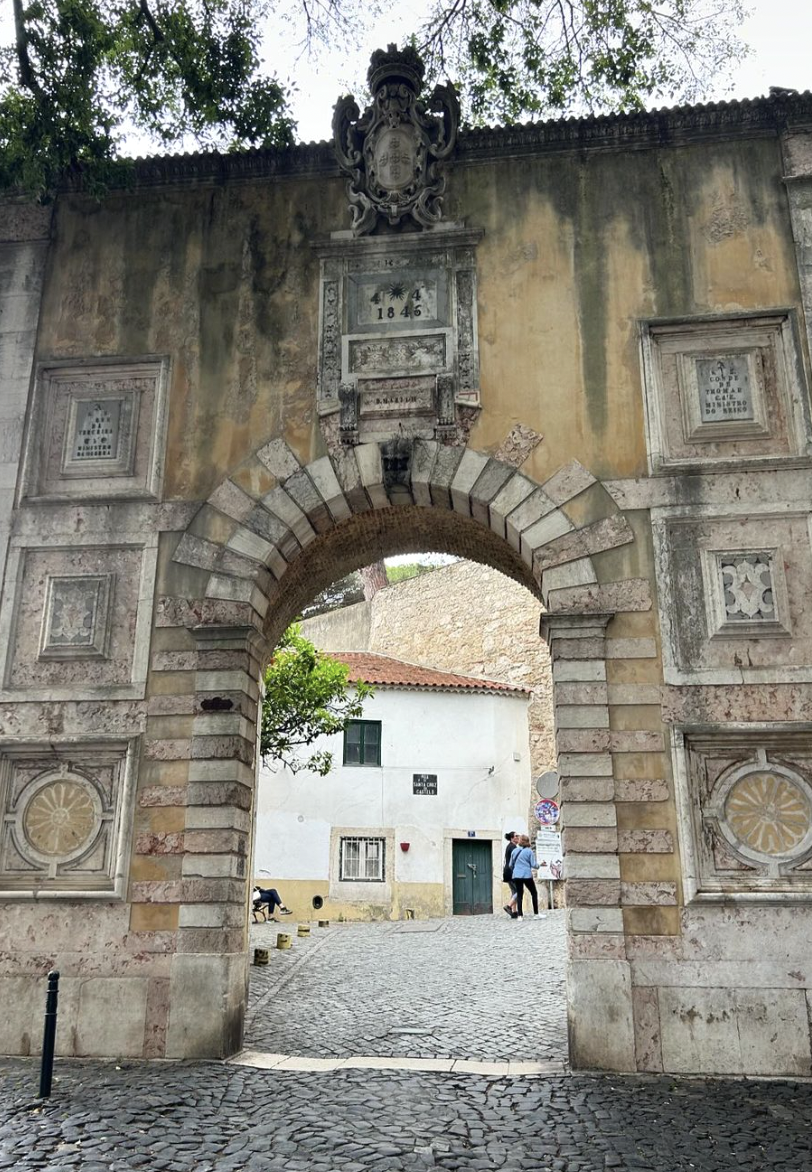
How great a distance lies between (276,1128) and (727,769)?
4076 millimetres

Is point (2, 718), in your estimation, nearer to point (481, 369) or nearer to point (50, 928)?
point (50, 928)

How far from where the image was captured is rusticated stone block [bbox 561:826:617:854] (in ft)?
24.2

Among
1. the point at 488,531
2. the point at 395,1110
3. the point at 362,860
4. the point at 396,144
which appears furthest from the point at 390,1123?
the point at 362,860

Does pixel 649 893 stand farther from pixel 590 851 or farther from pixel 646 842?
pixel 590 851

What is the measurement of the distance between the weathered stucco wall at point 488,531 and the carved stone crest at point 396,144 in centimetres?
23

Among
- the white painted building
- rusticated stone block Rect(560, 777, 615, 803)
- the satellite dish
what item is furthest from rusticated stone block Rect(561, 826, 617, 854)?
the white painted building

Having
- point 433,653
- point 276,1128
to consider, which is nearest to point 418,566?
point 433,653

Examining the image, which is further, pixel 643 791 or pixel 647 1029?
pixel 643 791

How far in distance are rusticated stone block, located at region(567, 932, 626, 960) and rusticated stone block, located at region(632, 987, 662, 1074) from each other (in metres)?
0.28

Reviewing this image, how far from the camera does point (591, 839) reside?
24.3ft

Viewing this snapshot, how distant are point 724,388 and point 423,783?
1688 centimetres

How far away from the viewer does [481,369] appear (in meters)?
8.78

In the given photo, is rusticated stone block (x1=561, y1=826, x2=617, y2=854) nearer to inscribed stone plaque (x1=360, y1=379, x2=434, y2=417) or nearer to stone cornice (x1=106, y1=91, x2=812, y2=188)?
inscribed stone plaque (x1=360, y1=379, x2=434, y2=417)

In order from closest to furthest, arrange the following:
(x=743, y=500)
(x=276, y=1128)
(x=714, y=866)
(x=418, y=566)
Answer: (x=276, y=1128), (x=714, y=866), (x=743, y=500), (x=418, y=566)
